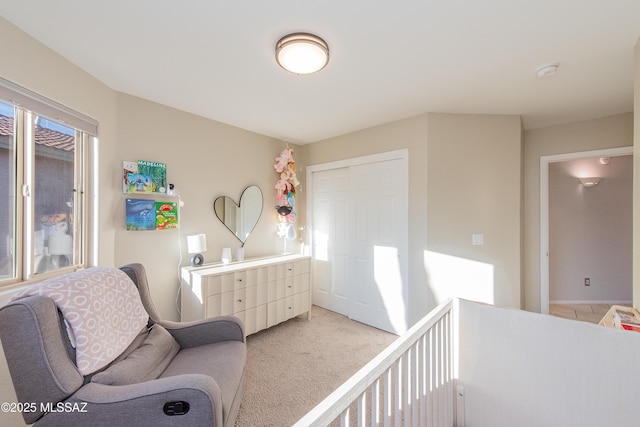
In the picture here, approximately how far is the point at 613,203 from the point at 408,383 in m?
4.60

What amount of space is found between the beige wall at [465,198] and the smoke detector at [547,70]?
2.61ft

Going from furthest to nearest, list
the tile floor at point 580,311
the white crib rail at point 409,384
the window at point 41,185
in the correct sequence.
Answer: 1. the tile floor at point 580,311
2. the window at point 41,185
3. the white crib rail at point 409,384

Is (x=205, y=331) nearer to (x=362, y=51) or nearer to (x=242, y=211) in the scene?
(x=242, y=211)

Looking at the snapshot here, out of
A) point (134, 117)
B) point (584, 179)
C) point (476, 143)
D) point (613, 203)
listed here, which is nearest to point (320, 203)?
point (476, 143)

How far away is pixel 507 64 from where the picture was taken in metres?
1.79

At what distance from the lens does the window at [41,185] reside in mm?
1485

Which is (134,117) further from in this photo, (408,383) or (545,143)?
(545,143)

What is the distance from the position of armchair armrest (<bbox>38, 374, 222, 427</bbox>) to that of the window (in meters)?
0.99

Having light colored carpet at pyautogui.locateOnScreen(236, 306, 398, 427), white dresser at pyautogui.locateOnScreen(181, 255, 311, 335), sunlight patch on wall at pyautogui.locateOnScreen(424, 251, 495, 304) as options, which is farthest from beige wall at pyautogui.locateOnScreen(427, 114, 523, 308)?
white dresser at pyautogui.locateOnScreen(181, 255, 311, 335)

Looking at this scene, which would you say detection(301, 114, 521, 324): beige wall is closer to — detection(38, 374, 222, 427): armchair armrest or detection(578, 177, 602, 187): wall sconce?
detection(578, 177, 602, 187): wall sconce

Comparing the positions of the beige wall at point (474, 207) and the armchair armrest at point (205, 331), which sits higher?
the beige wall at point (474, 207)

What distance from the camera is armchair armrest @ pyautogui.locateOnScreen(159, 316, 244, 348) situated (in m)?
1.73

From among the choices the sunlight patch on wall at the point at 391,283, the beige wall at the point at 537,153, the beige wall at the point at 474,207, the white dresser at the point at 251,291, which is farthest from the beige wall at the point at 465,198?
the white dresser at the point at 251,291

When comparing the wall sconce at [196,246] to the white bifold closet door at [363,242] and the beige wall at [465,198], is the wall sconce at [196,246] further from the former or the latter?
the beige wall at [465,198]
